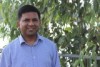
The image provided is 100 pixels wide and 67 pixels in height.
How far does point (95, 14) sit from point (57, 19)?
53 centimetres

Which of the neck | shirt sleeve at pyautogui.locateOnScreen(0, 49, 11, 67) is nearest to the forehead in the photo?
the neck

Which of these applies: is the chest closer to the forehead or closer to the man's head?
the man's head

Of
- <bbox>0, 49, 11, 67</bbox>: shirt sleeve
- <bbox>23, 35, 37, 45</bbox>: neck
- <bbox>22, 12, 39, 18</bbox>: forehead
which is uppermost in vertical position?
<bbox>22, 12, 39, 18</bbox>: forehead

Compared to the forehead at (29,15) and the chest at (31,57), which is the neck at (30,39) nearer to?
the chest at (31,57)

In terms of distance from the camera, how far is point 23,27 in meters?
3.06

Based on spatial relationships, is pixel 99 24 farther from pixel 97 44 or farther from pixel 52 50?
pixel 52 50

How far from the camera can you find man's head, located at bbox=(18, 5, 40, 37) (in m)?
3.05

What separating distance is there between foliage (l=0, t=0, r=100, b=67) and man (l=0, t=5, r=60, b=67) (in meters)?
0.63

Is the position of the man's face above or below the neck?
above

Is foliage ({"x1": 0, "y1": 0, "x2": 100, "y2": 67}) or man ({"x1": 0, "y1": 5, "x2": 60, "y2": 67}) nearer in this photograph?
man ({"x1": 0, "y1": 5, "x2": 60, "y2": 67})

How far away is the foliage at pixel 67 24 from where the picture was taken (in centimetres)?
379

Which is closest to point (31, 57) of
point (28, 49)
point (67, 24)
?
point (28, 49)

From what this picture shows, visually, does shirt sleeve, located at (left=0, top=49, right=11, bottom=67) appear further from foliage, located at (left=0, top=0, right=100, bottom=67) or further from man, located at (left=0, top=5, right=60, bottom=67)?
foliage, located at (left=0, top=0, right=100, bottom=67)

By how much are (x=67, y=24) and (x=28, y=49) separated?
3.40ft
